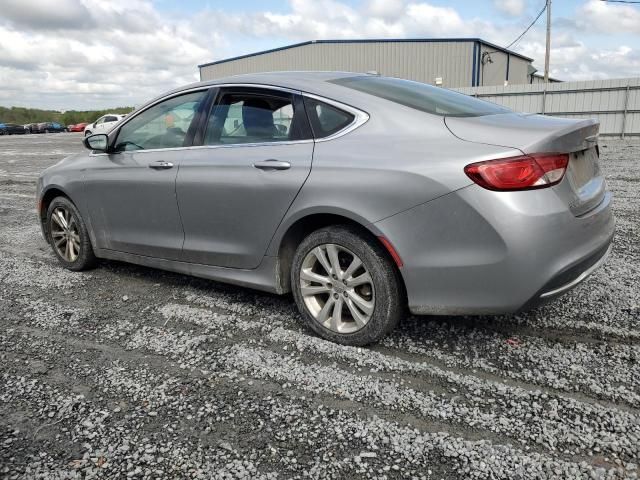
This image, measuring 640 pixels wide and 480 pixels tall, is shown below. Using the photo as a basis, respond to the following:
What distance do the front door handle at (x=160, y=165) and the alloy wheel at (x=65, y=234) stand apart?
4.14 ft

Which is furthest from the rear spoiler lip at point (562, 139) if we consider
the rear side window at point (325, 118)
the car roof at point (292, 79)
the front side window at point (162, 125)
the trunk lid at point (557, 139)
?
the front side window at point (162, 125)

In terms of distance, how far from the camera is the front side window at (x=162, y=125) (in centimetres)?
391

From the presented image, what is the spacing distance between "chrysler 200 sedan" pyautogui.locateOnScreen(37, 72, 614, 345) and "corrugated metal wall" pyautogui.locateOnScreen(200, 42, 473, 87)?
29718 millimetres

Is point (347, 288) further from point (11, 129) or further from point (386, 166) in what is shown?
point (11, 129)

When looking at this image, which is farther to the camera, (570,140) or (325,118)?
(325,118)


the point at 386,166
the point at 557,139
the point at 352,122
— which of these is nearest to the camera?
the point at 557,139

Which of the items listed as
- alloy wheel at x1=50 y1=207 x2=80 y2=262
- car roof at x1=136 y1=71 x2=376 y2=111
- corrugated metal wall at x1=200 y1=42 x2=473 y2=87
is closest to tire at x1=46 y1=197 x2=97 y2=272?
alloy wheel at x1=50 y1=207 x2=80 y2=262

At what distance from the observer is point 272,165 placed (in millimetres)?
3240

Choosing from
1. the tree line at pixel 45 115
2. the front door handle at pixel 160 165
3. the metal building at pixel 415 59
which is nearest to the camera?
the front door handle at pixel 160 165

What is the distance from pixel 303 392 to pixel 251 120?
5.99 feet

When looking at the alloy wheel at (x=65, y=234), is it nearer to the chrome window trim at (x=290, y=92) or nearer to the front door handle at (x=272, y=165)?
the chrome window trim at (x=290, y=92)

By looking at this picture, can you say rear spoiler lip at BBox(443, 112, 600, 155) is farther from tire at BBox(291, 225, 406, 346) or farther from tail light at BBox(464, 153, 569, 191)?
tire at BBox(291, 225, 406, 346)

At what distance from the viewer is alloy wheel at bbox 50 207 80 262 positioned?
4.81 metres

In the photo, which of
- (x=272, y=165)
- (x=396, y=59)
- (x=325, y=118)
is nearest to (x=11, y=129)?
(x=396, y=59)
